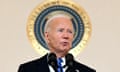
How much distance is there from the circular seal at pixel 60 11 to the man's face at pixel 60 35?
868mm

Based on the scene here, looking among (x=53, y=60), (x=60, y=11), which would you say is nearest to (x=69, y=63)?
Answer: (x=53, y=60)

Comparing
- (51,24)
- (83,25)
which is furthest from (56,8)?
(51,24)

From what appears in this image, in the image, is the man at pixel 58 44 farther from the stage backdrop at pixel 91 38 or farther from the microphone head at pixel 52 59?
the stage backdrop at pixel 91 38

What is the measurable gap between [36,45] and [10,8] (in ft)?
1.04

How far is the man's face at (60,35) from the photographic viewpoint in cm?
144

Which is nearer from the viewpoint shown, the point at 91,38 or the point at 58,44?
the point at 58,44

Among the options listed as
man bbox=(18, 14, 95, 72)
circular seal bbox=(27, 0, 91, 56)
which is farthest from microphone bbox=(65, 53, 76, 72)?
circular seal bbox=(27, 0, 91, 56)

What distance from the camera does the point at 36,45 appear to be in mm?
2385

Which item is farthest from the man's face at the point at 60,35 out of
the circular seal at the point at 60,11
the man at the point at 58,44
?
the circular seal at the point at 60,11

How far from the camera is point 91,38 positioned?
2.43m

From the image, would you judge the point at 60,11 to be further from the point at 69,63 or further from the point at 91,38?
the point at 69,63

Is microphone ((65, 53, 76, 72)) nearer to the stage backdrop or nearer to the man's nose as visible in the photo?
the man's nose

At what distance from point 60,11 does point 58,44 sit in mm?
953

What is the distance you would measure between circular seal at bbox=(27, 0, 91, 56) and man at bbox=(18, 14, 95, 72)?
854mm
